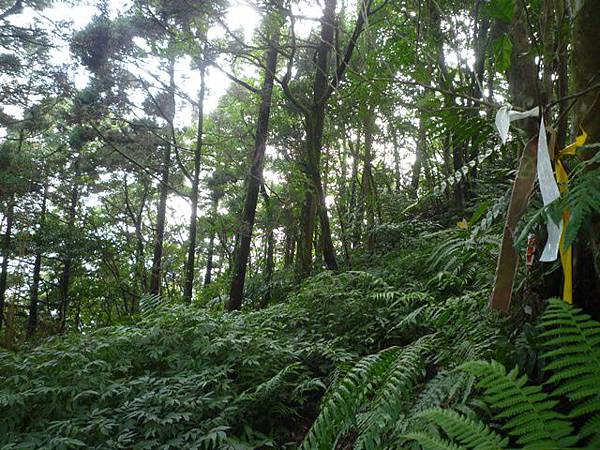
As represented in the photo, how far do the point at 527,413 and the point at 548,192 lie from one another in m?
0.65

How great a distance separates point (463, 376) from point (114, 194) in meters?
15.3

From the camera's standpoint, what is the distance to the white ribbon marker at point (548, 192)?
1.11 metres

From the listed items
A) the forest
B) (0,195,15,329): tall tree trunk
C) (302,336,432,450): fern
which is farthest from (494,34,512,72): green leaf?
(0,195,15,329): tall tree trunk

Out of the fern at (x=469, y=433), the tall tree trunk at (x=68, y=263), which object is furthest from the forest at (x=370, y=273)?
the tall tree trunk at (x=68, y=263)

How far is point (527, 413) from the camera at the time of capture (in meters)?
0.84

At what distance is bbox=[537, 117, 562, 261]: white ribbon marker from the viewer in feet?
3.65

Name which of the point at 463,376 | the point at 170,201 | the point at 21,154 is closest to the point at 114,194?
the point at 170,201

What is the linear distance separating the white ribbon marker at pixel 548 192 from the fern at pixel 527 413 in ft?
1.29

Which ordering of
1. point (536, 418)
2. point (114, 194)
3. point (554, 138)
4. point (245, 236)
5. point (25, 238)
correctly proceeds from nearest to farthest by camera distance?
point (536, 418), point (554, 138), point (245, 236), point (25, 238), point (114, 194)

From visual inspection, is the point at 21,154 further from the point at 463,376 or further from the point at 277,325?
the point at 463,376

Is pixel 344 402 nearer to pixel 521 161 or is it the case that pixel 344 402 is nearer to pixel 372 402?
pixel 372 402

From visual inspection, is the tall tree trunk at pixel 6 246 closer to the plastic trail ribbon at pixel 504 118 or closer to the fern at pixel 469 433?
the plastic trail ribbon at pixel 504 118

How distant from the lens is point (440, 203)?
8742mm

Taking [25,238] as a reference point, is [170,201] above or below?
above
